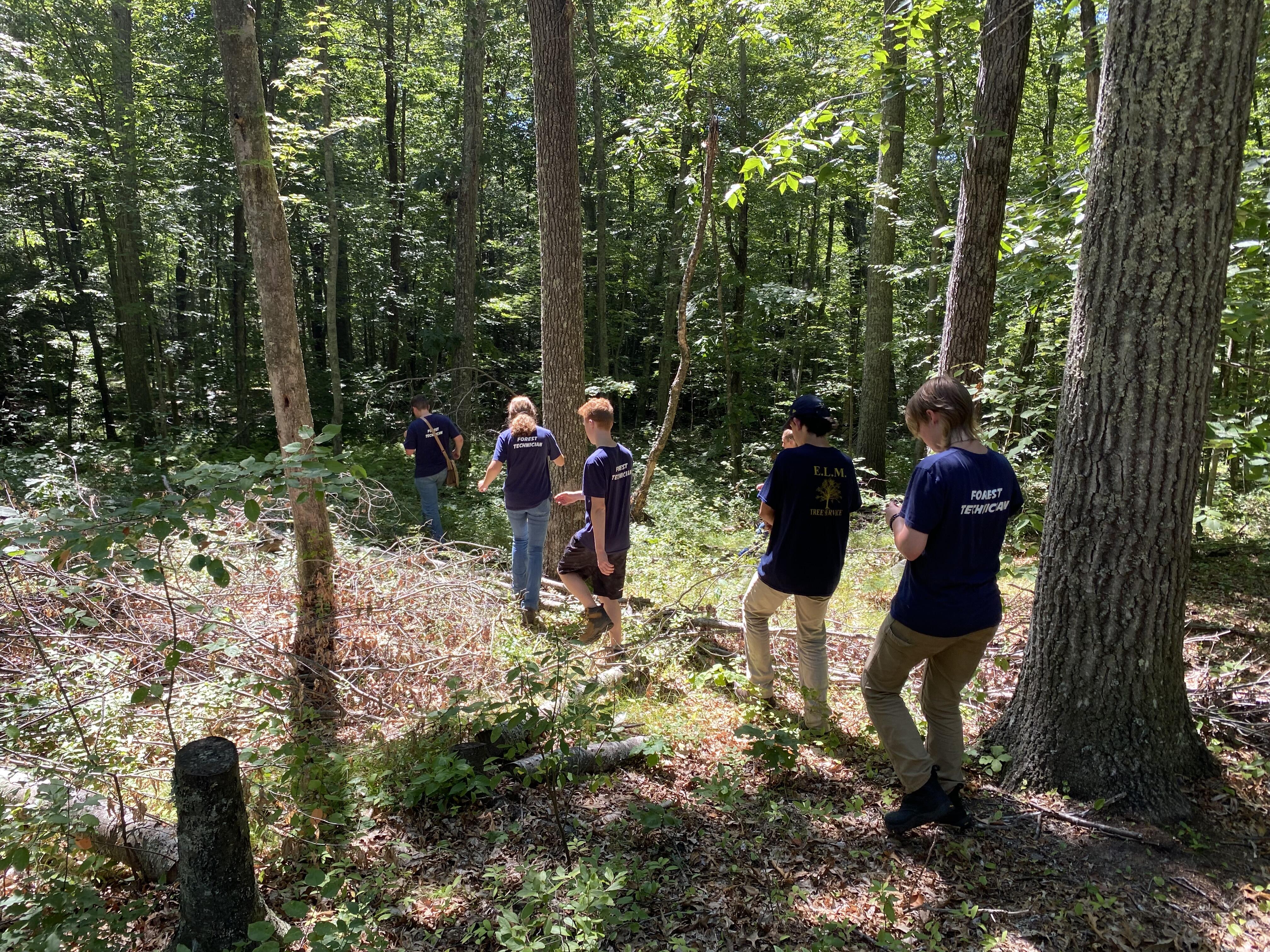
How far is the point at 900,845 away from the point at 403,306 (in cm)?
1914

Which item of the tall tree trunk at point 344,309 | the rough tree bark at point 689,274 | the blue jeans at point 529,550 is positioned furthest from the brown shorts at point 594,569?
the tall tree trunk at point 344,309

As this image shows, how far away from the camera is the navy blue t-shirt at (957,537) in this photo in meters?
2.98

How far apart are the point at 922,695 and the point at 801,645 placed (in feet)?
3.03

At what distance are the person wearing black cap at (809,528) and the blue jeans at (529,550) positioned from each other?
2.73 metres

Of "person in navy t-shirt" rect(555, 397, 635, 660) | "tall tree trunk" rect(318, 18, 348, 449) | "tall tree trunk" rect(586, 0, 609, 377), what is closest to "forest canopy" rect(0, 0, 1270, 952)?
"person in navy t-shirt" rect(555, 397, 635, 660)

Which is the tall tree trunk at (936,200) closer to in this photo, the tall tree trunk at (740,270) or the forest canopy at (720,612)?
the forest canopy at (720,612)

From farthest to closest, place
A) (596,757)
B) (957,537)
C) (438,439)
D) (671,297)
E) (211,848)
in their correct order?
1. (671,297)
2. (438,439)
3. (596,757)
4. (957,537)
5. (211,848)

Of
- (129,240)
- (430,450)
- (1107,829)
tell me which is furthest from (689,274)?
(129,240)

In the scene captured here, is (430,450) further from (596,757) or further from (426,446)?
(596,757)

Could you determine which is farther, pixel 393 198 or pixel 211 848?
pixel 393 198

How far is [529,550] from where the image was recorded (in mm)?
6398

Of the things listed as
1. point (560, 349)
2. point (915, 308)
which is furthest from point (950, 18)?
point (915, 308)

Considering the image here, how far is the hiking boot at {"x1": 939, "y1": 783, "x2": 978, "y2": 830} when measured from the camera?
3199 millimetres

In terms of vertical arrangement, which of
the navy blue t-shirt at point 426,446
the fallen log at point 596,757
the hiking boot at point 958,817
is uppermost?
the navy blue t-shirt at point 426,446
